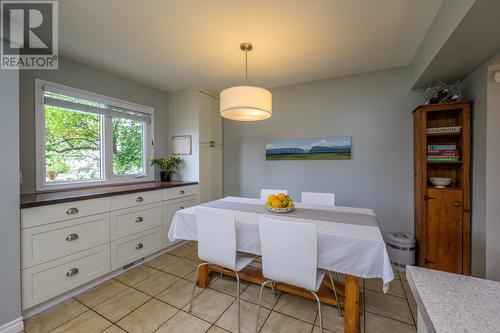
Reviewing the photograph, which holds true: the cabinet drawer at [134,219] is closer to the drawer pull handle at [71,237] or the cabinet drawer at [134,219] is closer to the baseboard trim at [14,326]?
the drawer pull handle at [71,237]

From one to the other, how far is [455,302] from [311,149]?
8.56ft

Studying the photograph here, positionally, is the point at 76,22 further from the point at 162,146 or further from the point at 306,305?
the point at 306,305

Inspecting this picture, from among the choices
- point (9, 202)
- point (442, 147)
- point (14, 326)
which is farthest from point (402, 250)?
point (9, 202)

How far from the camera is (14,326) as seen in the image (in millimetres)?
1494

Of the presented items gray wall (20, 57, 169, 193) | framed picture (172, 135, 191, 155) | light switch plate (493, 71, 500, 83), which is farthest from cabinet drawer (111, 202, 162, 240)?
light switch plate (493, 71, 500, 83)

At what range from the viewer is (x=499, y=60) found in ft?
5.74

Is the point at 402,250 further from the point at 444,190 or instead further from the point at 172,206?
the point at 172,206

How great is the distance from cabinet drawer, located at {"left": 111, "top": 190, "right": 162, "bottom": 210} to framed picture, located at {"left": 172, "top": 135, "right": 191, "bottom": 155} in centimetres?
95

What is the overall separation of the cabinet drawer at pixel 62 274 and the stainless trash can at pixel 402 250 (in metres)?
3.15

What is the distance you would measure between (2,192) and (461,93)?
426 cm

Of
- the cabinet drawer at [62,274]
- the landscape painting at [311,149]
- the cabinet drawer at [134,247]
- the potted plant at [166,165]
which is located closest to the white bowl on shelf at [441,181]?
the landscape painting at [311,149]

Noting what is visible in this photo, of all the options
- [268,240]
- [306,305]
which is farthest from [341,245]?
[306,305]

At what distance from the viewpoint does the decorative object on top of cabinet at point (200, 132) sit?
3381 millimetres

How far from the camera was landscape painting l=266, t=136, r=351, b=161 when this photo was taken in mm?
2920
